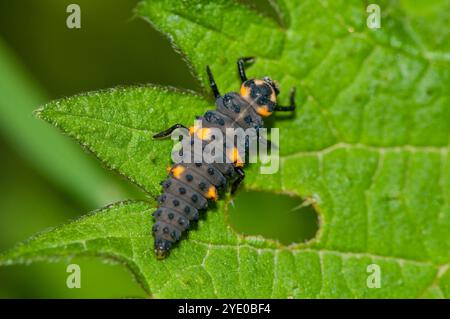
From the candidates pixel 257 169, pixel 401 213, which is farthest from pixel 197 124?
pixel 401 213

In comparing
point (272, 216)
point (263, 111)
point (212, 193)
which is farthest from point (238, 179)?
point (272, 216)

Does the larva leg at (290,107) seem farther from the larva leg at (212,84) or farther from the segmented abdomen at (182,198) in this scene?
the segmented abdomen at (182,198)

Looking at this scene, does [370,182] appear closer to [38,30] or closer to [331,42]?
[331,42]

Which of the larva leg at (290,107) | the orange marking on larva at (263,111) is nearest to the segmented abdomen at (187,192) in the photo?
the orange marking on larva at (263,111)

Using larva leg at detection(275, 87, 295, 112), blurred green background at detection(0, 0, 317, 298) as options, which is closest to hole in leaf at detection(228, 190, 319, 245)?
blurred green background at detection(0, 0, 317, 298)

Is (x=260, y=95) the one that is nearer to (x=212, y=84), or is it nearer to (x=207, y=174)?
(x=212, y=84)

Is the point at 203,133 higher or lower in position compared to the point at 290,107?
lower

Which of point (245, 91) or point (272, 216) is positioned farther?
point (272, 216)
